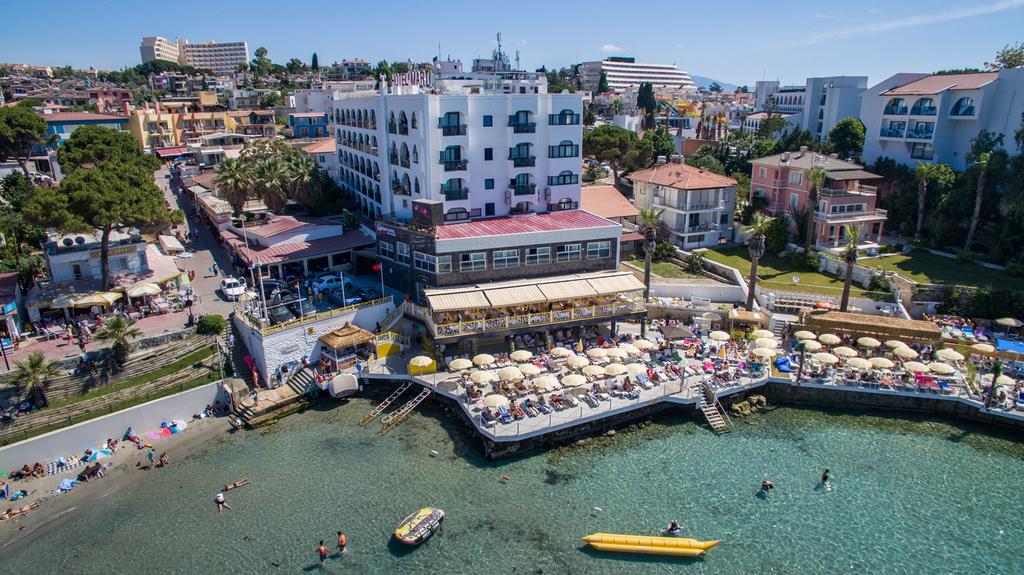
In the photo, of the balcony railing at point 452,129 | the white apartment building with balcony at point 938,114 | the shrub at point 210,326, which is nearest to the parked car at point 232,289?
the shrub at point 210,326

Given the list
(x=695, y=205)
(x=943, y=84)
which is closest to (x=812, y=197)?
(x=695, y=205)

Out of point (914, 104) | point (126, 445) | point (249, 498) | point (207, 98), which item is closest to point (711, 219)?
point (914, 104)

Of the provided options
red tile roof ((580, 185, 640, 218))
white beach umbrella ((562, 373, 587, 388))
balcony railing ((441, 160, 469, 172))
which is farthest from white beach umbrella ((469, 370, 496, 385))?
red tile roof ((580, 185, 640, 218))

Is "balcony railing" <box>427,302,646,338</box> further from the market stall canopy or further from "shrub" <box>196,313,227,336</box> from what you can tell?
"shrub" <box>196,313,227,336</box>

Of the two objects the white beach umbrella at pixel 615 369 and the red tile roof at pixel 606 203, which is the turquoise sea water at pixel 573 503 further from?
the red tile roof at pixel 606 203

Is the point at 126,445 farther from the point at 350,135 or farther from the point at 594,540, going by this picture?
the point at 350,135
